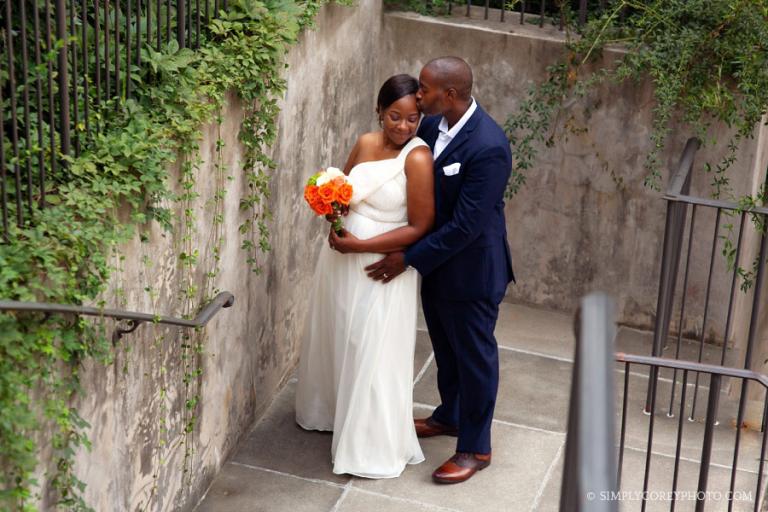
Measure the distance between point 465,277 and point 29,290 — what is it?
2249 millimetres

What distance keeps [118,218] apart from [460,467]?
227 centimetres

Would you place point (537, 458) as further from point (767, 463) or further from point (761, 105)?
point (761, 105)

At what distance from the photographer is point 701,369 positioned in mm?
4285

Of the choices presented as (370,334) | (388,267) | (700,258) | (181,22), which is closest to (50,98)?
(181,22)

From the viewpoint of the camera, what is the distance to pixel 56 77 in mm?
4188

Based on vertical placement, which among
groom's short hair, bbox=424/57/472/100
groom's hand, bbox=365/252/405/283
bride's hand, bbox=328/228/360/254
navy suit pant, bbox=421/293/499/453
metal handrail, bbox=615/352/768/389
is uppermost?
groom's short hair, bbox=424/57/472/100

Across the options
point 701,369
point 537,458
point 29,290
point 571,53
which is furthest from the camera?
point 571,53

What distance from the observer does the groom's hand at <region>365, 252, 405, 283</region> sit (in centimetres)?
516

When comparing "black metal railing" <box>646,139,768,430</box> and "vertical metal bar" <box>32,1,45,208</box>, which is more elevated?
"vertical metal bar" <box>32,1,45,208</box>

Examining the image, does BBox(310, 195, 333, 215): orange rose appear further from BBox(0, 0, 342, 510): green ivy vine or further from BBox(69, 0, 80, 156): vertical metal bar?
BBox(69, 0, 80, 156): vertical metal bar

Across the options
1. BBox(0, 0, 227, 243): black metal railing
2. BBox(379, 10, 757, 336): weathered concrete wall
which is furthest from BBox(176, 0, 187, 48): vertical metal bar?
BBox(379, 10, 757, 336): weathered concrete wall

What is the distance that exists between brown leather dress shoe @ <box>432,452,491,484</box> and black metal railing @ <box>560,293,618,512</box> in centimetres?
339

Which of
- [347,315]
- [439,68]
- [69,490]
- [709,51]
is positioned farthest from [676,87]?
[69,490]

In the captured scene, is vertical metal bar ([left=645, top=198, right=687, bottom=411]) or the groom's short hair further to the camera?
vertical metal bar ([left=645, top=198, right=687, bottom=411])
